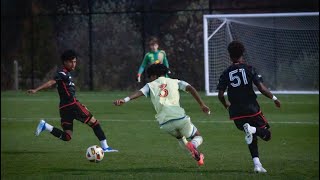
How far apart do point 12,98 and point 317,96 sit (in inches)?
412

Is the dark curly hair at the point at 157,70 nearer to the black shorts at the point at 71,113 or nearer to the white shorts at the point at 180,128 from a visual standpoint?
the white shorts at the point at 180,128

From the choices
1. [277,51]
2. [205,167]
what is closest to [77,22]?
[277,51]

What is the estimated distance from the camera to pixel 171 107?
416 inches

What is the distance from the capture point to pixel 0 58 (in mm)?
33562

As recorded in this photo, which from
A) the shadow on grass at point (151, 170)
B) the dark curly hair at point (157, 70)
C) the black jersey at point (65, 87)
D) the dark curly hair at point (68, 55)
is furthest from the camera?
the black jersey at point (65, 87)

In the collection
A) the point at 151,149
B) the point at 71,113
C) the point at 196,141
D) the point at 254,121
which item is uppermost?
the point at 254,121

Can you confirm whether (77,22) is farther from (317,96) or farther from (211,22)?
(317,96)

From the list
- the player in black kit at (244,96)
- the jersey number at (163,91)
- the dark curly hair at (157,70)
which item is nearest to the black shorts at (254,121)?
the player in black kit at (244,96)

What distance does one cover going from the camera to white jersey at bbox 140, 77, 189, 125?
10.5 metres

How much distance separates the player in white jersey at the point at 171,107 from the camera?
10.5 metres

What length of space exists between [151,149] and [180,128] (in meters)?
2.73

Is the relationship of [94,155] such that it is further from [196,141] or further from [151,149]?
[151,149]

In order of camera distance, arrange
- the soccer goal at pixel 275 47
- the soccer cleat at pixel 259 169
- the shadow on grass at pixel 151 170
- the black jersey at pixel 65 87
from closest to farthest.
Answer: the soccer cleat at pixel 259 169, the shadow on grass at pixel 151 170, the black jersey at pixel 65 87, the soccer goal at pixel 275 47

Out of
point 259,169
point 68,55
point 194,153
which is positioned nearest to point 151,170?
point 194,153
